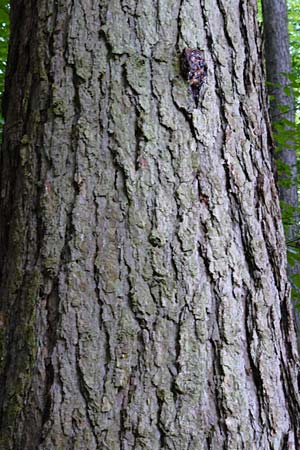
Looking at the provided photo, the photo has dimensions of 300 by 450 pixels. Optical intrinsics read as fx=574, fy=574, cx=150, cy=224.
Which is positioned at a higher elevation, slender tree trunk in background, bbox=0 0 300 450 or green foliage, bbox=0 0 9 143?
green foliage, bbox=0 0 9 143

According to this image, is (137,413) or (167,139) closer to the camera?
(137,413)

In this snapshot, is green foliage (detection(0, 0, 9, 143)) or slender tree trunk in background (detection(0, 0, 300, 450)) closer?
slender tree trunk in background (detection(0, 0, 300, 450))

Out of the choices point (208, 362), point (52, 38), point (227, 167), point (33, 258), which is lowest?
point (208, 362)

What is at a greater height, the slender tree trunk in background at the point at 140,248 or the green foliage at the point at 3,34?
the green foliage at the point at 3,34

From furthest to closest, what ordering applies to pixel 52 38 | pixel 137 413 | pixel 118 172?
1. pixel 52 38
2. pixel 118 172
3. pixel 137 413

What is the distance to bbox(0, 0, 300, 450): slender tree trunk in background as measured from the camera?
1.21 meters

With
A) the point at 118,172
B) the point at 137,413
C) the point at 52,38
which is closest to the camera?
the point at 137,413

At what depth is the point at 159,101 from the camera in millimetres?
1338

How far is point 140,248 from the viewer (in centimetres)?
127

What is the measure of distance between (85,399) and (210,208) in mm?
504

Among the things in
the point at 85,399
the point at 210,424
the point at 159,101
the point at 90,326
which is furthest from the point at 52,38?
the point at 210,424

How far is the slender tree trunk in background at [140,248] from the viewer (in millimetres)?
1211

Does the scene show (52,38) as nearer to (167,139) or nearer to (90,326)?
(167,139)

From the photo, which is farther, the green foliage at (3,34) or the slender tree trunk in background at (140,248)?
the green foliage at (3,34)
